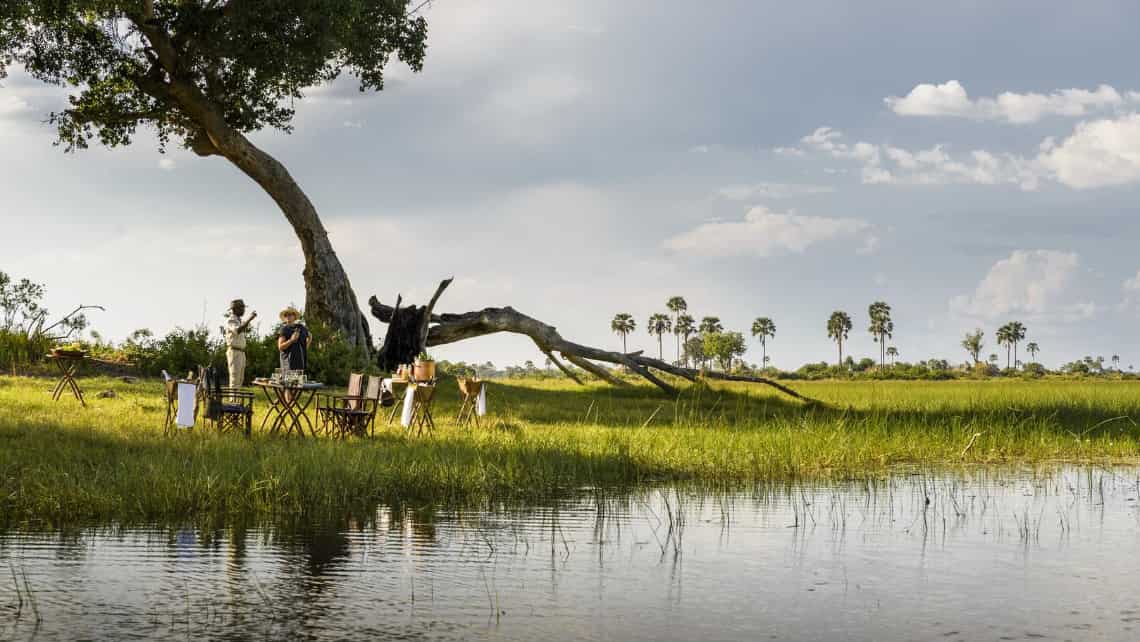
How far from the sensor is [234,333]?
20.3 meters

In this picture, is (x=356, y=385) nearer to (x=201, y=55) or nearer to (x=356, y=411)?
(x=356, y=411)

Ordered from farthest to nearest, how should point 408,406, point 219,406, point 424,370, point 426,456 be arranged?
1. point 424,370
2. point 408,406
3. point 219,406
4. point 426,456

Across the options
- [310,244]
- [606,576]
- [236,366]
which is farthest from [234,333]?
[606,576]

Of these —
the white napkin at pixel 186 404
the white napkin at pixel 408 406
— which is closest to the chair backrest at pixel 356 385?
the white napkin at pixel 408 406

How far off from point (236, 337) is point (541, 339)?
45.4 ft

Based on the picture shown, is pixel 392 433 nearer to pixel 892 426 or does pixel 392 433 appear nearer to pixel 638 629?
pixel 892 426

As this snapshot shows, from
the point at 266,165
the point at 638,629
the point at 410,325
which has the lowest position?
the point at 638,629

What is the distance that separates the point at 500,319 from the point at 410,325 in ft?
8.97

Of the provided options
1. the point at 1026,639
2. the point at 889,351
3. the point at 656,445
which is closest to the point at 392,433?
the point at 656,445

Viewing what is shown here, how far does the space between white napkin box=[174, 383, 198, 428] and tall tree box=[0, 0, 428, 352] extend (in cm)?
1377

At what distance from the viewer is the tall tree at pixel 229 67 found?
95.1ft

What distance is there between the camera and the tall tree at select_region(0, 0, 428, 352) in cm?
2900

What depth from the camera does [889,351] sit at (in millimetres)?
155250

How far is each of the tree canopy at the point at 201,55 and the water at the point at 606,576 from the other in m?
20.3
